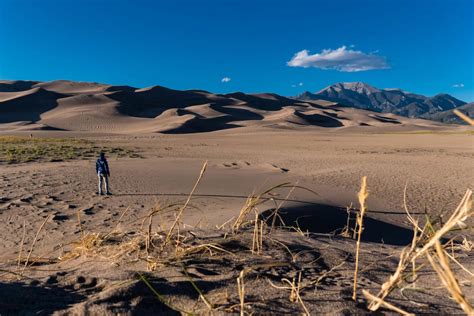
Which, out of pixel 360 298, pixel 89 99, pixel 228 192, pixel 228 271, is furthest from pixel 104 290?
pixel 89 99

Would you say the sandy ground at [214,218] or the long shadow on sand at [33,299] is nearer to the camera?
the long shadow on sand at [33,299]

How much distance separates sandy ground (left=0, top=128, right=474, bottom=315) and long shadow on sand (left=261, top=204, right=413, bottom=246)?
37mm

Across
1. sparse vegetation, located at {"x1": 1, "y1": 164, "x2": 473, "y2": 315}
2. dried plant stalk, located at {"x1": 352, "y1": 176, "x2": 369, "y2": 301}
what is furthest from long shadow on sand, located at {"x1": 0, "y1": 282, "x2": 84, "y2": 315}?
dried plant stalk, located at {"x1": 352, "y1": 176, "x2": 369, "y2": 301}

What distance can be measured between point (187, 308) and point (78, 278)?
0.92 metres

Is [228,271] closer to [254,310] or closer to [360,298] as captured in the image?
[254,310]

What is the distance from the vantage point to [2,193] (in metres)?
9.27

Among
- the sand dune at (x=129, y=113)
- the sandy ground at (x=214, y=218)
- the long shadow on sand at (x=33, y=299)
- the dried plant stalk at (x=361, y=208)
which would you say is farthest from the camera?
the sand dune at (x=129, y=113)

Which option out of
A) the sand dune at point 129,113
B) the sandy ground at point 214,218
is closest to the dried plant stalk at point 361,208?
the sandy ground at point 214,218

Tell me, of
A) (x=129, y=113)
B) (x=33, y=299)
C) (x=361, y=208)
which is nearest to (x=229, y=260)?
(x=33, y=299)

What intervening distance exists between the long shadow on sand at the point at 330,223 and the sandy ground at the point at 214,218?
0.12ft

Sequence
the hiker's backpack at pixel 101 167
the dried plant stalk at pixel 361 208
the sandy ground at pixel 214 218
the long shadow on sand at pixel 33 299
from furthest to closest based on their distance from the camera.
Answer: the hiker's backpack at pixel 101 167
the sandy ground at pixel 214 218
the long shadow on sand at pixel 33 299
the dried plant stalk at pixel 361 208

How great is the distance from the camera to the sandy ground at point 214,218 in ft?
7.09

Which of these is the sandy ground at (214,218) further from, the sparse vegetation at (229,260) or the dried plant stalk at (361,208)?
the dried plant stalk at (361,208)

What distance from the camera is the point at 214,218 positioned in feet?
22.8
